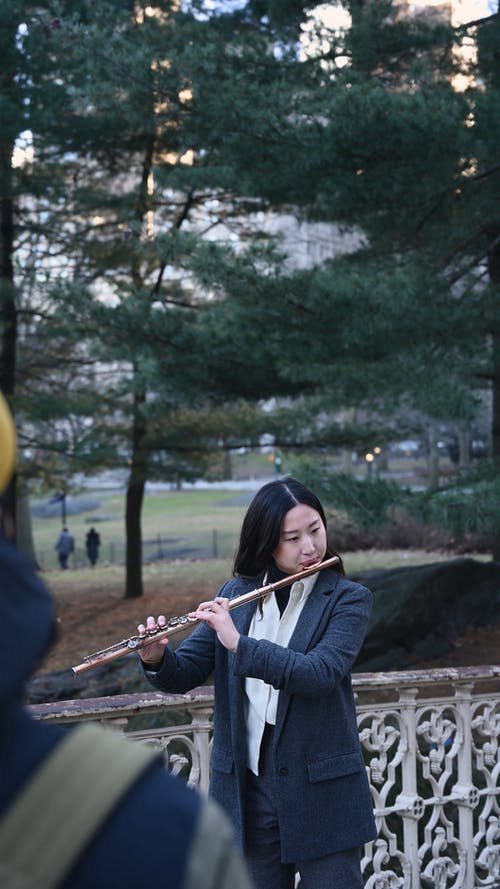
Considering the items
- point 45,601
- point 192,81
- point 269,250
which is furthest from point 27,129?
point 45,601

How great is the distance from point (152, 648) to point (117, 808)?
200 cm

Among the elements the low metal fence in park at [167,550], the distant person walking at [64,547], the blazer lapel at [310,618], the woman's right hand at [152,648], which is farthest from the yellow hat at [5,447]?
the distant person walking at [64,547]

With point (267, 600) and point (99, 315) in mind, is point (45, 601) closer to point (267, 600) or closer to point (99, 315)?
point (267, 600)

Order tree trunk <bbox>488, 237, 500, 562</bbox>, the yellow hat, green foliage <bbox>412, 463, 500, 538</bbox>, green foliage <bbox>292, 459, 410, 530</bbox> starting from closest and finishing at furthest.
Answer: the yellow hat, green foliage <bbox>412, 463, 500, 538</bbox>, green foliage <bbox>292, 459, 410, 530</bbox>, tree trunk <bbox>488, 237, 500, 562</bbox>

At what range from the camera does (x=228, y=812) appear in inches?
118

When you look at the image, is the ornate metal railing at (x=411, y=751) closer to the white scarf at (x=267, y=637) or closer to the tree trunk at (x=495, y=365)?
the white scarf at (x=267, y=637)

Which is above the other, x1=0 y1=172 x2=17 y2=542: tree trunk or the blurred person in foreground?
x1=0 y1=172 x2=17 y2=542: tree trunk

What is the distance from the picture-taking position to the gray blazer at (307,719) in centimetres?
280

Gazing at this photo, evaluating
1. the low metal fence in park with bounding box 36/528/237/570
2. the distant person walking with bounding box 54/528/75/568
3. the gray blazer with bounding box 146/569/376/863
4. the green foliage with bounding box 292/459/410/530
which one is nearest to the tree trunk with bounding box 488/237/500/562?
the green foliage with bounding box 292/459/410/530

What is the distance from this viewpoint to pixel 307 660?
279cm

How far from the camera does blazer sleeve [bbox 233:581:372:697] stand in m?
2.77

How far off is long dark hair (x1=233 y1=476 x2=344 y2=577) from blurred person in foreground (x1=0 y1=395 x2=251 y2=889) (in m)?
2.13

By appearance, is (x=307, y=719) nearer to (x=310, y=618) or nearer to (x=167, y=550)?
(x=310, y=618)

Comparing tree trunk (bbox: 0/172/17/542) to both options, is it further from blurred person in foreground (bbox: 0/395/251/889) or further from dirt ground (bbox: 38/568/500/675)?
blurred person in foreground (bbox: 0/395/251/889)
